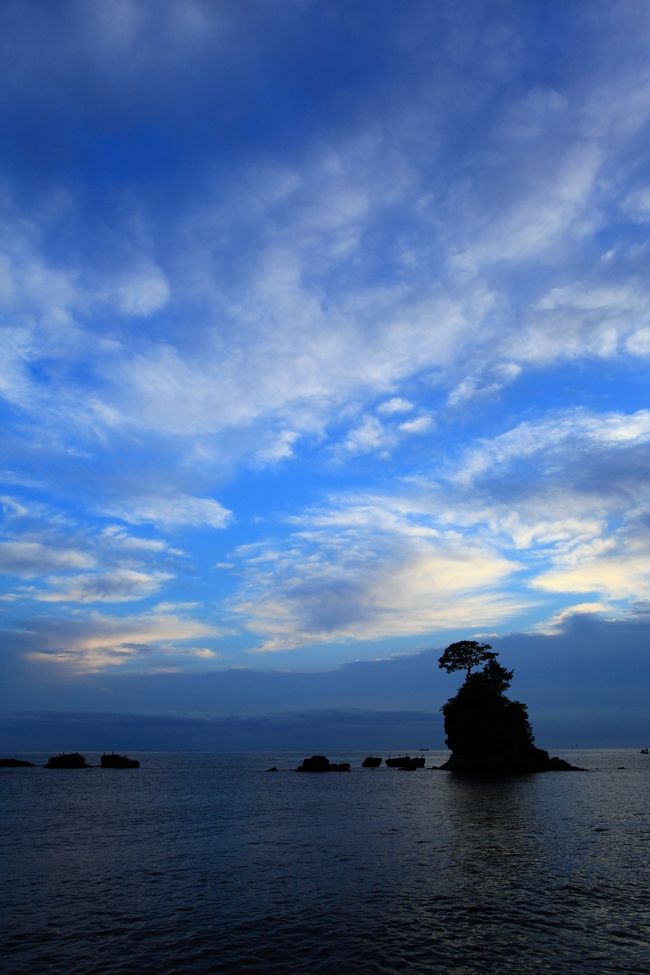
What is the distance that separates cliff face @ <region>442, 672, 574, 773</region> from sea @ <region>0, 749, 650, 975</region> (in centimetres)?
6027

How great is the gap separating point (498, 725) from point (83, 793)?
7209 cm

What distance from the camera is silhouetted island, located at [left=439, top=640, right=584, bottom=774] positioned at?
11731 cm

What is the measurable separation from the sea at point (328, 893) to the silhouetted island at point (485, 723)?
60.6 metres

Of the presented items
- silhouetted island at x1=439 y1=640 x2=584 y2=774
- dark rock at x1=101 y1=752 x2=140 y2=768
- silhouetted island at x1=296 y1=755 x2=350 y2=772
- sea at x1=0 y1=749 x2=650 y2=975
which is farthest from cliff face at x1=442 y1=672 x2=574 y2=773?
dark rock at x1=101 y1=752 x2=140 y2=768

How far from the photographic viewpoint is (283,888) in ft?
94.1

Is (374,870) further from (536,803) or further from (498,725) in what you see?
(498,725)

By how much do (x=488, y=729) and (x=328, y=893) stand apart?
98381mm

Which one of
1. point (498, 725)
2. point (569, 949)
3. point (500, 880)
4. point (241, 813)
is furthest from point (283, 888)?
point (498, 725)

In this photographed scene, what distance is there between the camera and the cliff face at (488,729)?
384 ft

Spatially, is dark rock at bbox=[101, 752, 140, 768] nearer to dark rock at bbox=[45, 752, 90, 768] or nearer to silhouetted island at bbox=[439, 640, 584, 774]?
dark rock at bbox=[45, 752, 90, 768]

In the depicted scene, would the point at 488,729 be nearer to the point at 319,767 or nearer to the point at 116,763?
the point at 319,767

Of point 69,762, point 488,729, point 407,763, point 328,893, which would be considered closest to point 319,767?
point 407,763

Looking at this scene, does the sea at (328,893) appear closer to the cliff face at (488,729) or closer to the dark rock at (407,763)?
the cliff face at (488,729)

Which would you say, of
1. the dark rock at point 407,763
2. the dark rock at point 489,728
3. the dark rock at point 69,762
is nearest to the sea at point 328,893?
the dark rock at point 489,728
